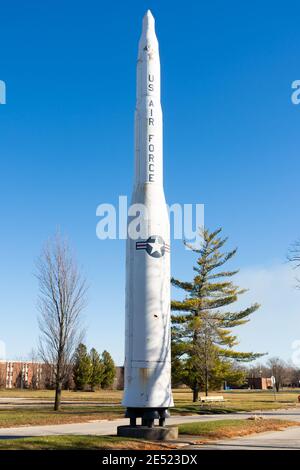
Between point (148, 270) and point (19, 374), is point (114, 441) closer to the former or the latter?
point (148, 270)

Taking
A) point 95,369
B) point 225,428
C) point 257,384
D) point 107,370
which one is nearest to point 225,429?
point 225,428

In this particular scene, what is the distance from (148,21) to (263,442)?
43.5 feet

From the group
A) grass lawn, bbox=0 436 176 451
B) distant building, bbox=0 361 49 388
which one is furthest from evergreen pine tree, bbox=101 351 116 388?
grass lawn, bbox=0 436 176 451

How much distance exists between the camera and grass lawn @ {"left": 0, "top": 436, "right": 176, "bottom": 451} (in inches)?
463

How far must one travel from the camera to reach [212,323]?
40.8m

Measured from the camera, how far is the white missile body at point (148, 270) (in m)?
14.5

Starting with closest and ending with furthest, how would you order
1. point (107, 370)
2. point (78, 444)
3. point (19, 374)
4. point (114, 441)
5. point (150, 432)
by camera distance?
1. point (78, 444)
2. point (114, 441)
3. point (150, 432)
4. point (107, 370)
5. point (19, 374)

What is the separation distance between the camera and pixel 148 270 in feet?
49.5

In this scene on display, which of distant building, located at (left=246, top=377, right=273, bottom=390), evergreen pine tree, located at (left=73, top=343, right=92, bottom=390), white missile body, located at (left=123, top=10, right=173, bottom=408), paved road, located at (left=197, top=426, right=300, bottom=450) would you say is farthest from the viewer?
distant building, located at (left=246, top=377, right=273, bottom=390)

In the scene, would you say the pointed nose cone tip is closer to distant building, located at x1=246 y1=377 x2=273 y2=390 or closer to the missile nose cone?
the missile nose cone

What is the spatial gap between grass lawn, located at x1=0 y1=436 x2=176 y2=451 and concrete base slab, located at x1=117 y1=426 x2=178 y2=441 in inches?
21.4
